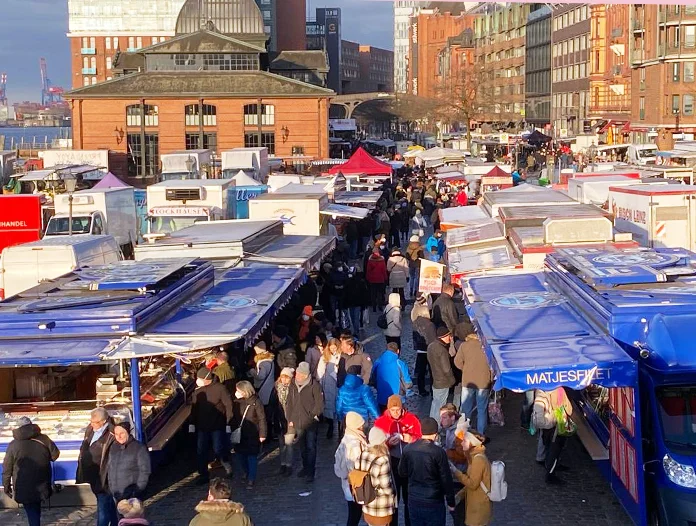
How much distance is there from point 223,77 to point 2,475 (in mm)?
55866

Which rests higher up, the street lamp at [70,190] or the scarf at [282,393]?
the street lamp at [70,190]

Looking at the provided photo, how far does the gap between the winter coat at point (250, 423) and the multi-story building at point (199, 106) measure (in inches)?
2111

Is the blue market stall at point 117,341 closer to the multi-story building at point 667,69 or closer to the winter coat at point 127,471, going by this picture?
the winter coat at point 127,471

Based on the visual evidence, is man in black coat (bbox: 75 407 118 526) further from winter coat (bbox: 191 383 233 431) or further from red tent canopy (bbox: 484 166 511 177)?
red tent canopy (bbox: 484 166 511 177)

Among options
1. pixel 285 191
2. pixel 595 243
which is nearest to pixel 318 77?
pixel 285 191

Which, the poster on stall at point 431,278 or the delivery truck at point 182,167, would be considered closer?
the poster on stall at point 431,278

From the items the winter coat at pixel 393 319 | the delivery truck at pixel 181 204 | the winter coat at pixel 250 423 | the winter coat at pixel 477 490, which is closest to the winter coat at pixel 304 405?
the winter coat at pixel 250 423

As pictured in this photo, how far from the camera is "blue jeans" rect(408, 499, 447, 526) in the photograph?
841cm

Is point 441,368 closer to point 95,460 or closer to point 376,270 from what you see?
point 95,460

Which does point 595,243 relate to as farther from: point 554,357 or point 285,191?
point 285,191

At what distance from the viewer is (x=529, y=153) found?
73.9 metres

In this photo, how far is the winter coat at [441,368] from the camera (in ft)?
41.9

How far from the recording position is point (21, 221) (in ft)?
89.9

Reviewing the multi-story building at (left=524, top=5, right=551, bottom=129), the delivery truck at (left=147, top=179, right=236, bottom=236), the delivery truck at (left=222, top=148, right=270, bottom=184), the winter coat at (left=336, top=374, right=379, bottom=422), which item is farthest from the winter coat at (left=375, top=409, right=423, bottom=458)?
the multi-story building at (left=524, top=5, right=551, bottom=129)
